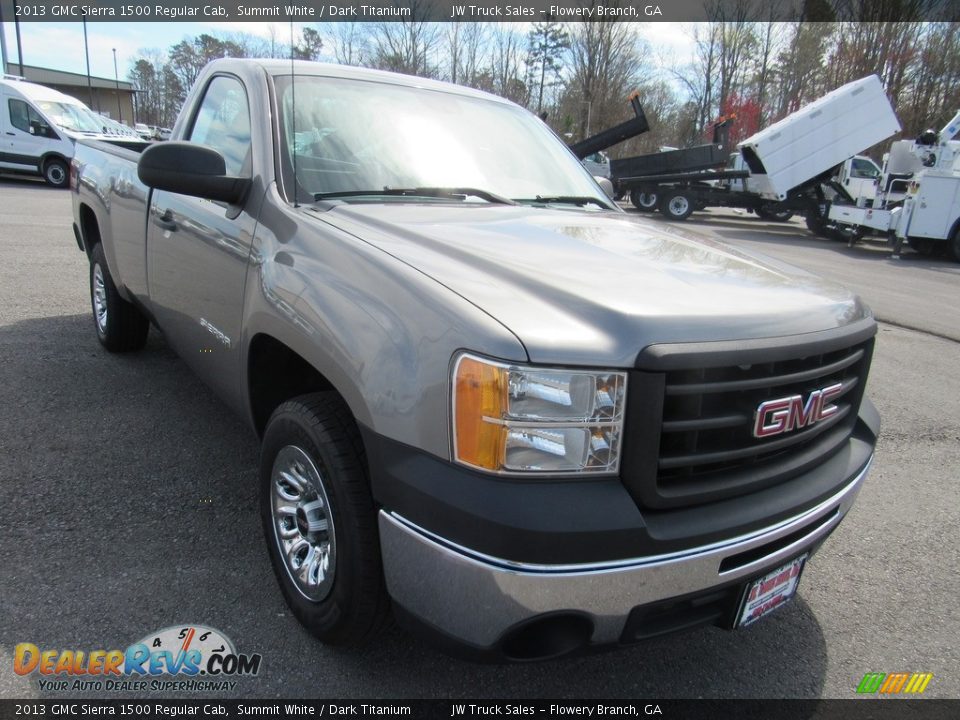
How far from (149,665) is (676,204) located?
2047 centimetres

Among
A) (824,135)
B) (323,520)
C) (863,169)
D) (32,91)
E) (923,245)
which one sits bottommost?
(923,245)

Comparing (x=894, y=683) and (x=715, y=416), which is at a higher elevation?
(x=715, y=416)

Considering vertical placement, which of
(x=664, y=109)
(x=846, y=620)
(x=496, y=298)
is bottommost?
(x=846, y=620)

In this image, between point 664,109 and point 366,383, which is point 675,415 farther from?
point 664,109

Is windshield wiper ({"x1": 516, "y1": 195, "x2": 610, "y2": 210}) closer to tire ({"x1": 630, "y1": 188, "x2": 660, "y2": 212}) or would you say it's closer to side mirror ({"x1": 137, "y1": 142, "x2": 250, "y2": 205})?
side mirror ({"x1": 137, "y1": 142, "x2": 250, "y2": 205})

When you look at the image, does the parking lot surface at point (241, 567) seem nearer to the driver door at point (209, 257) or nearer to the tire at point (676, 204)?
the driver door at point (209, 257)

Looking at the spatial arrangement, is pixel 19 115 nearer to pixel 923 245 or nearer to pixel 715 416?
pixel 715 416

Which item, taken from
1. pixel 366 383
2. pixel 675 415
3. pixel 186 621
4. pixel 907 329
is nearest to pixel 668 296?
pixel 675 415

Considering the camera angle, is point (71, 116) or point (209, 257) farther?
point (71, 116)

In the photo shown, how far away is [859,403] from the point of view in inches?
91.4

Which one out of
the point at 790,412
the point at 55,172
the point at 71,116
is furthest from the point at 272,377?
the point at 71,116

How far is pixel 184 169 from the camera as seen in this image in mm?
2441

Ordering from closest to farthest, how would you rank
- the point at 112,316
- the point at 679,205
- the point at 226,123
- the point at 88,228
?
1. the point at 226,123
2. the point at 112,316
3. the point at 88,228
4. the point at 679,205

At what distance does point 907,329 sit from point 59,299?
8740 mm
